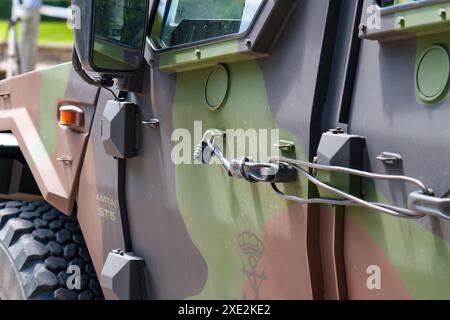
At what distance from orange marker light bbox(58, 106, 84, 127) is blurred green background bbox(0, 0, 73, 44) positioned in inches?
708

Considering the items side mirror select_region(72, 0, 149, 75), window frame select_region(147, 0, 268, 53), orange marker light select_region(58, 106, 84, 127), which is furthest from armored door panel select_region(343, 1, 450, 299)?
orange marker light select_region(58, 106, 84, 127)

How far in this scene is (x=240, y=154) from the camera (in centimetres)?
234

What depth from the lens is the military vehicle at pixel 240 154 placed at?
1.82 metres

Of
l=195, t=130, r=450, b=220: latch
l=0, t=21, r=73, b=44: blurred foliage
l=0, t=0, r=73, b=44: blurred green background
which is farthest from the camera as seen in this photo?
l=0, t=0, r=73, b=44: blurred green background

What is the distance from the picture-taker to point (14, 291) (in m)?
3.16

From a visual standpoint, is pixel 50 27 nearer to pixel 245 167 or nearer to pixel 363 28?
pixel 245 167

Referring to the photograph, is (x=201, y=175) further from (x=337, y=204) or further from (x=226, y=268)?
(x=337, y=204)

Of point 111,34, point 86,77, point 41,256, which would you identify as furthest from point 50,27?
point 111,34

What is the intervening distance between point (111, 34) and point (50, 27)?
2106 centimetres

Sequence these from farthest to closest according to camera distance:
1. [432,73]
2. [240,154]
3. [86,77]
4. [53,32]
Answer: [53,32]
[86,77]
[240,154]
[432,73]

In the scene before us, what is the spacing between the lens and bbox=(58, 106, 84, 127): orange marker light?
310cm

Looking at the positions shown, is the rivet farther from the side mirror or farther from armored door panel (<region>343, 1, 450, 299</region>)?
the side mirror

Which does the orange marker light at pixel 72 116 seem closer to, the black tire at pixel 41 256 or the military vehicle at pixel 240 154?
the military vehicle at pixel 240 154
